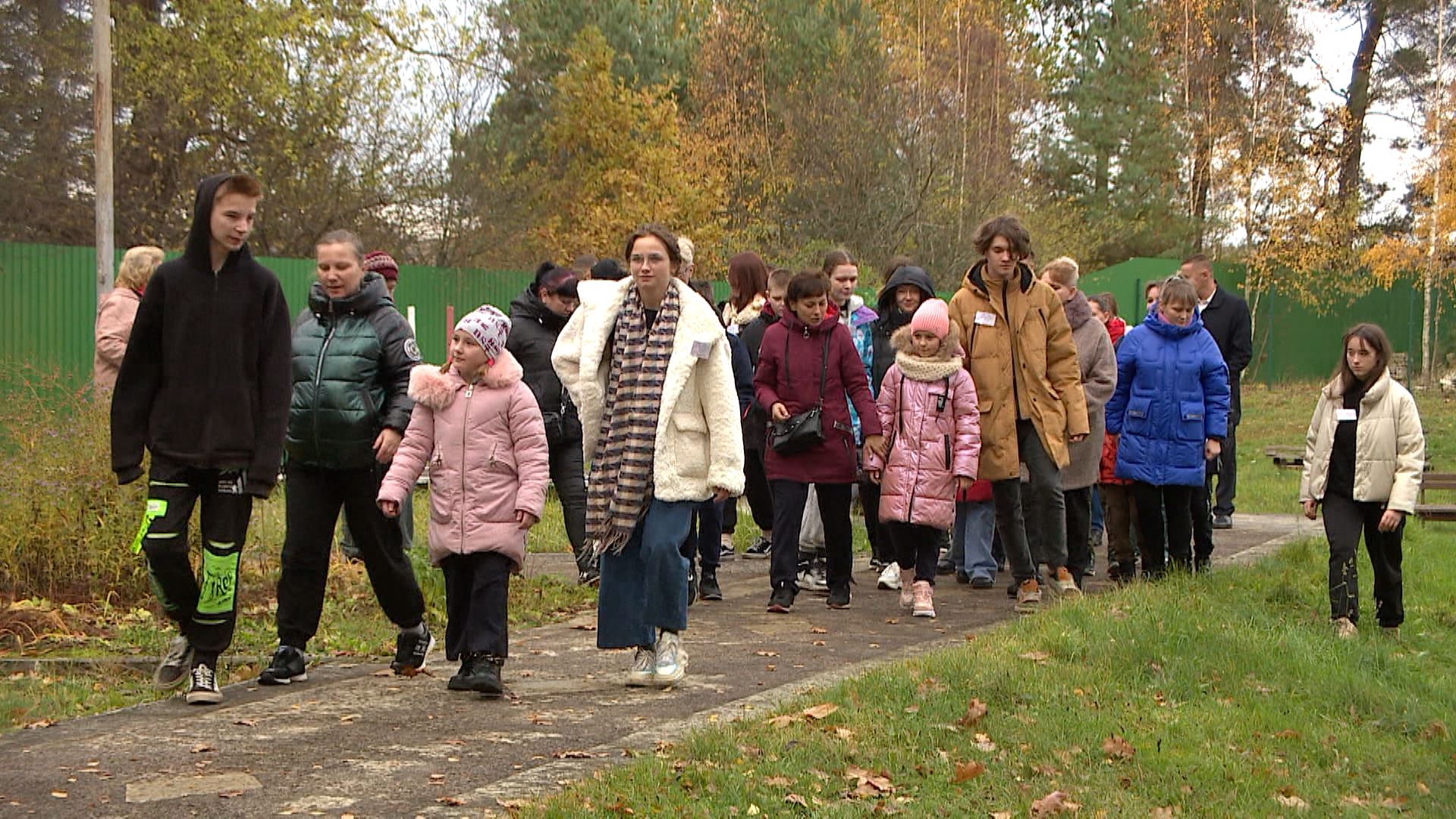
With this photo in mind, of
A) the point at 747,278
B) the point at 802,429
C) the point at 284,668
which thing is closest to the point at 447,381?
the point at 284,668

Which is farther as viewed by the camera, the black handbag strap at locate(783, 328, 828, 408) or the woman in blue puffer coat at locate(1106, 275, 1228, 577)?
the woman in blue puffer coat at locate(1106, 275, 1228, 577)

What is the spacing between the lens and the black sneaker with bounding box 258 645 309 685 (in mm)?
7059

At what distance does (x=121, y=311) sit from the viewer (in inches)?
380

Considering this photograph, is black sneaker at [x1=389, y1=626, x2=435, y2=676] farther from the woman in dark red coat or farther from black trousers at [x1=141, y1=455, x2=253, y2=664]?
the woman in dark red coat

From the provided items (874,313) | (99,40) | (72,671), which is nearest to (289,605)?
(72,671)

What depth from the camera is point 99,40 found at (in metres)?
17.3

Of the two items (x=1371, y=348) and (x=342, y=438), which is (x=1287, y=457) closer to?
(x=1371, y=348)

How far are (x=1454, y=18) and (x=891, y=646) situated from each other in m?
34.2

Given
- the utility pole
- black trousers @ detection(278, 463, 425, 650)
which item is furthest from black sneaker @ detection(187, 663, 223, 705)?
the utility pole

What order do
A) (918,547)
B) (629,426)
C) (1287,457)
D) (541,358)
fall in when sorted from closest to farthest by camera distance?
(629,426)
(918,547)
(541,358)
(1287,457)

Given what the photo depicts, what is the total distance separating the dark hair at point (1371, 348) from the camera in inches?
347

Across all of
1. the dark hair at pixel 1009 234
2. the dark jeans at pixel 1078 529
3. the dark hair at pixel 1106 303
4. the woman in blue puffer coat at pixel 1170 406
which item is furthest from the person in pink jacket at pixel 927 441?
the dark hair at pixel 1106 303

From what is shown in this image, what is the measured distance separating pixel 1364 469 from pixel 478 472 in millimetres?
4850

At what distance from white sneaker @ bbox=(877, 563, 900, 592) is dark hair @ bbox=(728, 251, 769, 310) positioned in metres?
1.98
